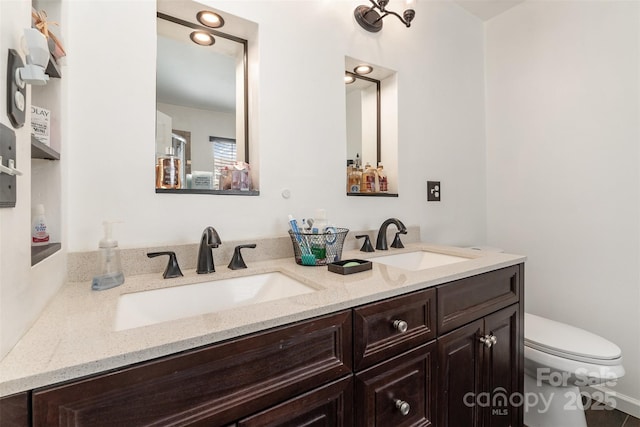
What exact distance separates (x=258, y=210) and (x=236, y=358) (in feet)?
2.30

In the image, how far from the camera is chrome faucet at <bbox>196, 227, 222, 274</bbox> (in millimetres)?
934

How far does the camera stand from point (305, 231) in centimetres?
113

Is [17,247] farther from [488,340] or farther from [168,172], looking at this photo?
[488,340]

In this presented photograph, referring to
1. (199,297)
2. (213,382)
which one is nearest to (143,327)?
(213,382)

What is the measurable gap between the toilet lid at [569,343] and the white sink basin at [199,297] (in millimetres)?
1175

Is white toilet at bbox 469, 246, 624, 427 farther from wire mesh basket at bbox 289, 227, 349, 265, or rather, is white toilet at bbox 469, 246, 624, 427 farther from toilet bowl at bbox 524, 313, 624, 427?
wire mesh basket at bbox 289, 227, 349, 265

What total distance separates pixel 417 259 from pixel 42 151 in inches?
56.3

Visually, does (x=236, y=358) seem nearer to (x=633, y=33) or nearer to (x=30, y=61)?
(x=30, y=61)

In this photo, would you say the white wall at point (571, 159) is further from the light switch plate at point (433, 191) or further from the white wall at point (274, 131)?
the light switch plate at point (433, 191)

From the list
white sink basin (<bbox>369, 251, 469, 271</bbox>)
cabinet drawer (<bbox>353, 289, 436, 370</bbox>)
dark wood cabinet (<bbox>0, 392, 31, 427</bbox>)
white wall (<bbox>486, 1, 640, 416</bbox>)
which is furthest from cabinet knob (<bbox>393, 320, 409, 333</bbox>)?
white wall (<bbox>486, 1, 640, 416</bbox>)

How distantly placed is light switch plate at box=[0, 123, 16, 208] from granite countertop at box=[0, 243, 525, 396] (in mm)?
238

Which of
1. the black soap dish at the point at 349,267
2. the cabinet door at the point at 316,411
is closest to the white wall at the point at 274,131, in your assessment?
the black soap dish at the point at 349,267

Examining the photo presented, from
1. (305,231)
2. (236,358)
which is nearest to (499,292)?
(305,231)

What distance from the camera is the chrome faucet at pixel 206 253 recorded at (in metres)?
0.93
